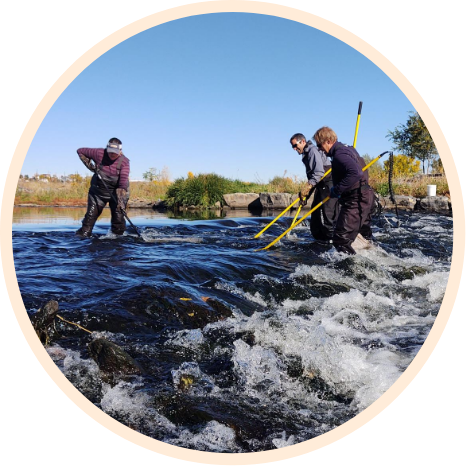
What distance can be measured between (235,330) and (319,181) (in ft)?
17.3

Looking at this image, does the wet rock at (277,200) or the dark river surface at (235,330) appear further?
the wet rock at (277,200)

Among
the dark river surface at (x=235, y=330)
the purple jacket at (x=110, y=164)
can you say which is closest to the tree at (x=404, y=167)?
the dark river surface at (x=235, y=330)

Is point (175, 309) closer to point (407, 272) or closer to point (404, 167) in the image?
point (407, 272)

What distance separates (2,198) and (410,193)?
19061mm

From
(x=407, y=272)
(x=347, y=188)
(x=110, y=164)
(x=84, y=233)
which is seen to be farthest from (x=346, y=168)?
(x=84, y=233)

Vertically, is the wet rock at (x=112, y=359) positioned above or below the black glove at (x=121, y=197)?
below

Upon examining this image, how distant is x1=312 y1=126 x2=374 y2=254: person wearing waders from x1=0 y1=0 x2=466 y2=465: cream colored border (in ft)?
12.9

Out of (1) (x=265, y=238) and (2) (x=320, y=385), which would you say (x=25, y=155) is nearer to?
(2) (x=320, y=385)

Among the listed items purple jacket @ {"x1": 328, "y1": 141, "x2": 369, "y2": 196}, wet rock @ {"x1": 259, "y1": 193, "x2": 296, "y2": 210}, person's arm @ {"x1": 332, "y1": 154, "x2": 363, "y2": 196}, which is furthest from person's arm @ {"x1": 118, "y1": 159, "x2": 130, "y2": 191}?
wet rock @ {"x1": 259, "y1": 193, "x2": 296, "y2": 210}

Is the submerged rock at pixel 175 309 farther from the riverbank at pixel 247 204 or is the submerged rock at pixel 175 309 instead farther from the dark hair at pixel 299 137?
the riverbank at pixel 247 204

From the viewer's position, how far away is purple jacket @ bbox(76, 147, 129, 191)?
916 cm

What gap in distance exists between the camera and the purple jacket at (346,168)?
284 inches

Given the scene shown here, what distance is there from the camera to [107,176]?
9211mm

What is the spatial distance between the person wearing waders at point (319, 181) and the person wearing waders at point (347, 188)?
47.9 inches
